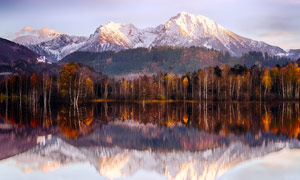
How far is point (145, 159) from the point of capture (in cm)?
2130

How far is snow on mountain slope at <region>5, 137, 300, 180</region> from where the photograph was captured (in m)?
18.8

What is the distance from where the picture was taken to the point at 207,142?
25969 millimetres

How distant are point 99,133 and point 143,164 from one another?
11379 millimetres

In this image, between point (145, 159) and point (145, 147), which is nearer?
point (145, 159)

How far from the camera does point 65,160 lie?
70.7 feet

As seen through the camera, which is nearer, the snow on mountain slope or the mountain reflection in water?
the snow on mountain slope

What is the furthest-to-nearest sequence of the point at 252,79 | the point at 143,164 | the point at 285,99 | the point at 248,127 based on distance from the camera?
the point at 252,79 < the point at 285,99 < the point at 248,127 < the point at 143,164

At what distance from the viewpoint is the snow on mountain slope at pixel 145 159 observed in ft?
61.8

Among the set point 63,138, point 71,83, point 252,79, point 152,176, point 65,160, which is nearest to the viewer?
point 152,176

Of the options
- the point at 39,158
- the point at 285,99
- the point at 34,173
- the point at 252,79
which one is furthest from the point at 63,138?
the point at 252,79

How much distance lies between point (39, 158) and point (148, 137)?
1019 cm

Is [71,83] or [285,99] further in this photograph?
[285,99]

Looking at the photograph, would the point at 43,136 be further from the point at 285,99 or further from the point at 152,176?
the point at 285,99

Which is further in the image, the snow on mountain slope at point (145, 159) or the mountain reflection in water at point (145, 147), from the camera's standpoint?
the mountain reflection in water at point (145, 147)
